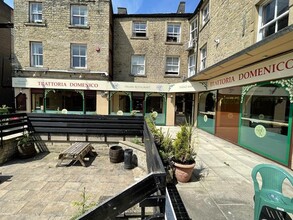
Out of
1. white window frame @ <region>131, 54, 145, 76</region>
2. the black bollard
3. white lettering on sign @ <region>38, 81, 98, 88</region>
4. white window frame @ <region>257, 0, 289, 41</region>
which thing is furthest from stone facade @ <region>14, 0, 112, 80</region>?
white window frame @ <region>257, 0, 289, 41</region>

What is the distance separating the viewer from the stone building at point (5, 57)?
48.3 feet

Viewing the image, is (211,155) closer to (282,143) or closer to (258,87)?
(282,143)

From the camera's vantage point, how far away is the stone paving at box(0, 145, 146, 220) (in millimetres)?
3744

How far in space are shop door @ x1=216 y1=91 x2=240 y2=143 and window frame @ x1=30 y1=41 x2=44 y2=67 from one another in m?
12.2

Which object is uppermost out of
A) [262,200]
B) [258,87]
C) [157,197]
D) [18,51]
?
[18,51]

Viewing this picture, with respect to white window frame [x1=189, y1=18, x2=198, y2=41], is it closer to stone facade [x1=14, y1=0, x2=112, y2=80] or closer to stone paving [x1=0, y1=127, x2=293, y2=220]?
stone facade [x1=14, y1=0, x2=112, y2=80]

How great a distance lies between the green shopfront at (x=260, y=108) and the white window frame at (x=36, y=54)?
11.9 metres

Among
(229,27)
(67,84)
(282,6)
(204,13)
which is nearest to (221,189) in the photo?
(282,6)

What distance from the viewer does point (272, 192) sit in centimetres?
205

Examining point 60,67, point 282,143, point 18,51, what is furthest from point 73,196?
point 18,51

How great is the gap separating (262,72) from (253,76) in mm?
432

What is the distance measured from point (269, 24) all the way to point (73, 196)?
7944 millimetres

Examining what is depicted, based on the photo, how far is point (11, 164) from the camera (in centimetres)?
645

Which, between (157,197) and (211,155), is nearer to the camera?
(157,197)
